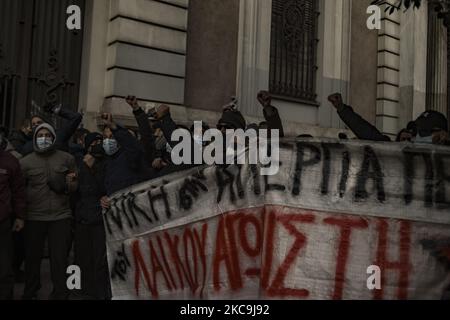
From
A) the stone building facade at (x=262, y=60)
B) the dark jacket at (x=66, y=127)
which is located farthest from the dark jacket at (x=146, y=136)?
the stone building facade at (x=262, y=60)

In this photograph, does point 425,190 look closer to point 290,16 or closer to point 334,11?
point 290,16

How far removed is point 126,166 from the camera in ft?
17.4

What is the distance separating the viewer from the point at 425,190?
3.34m

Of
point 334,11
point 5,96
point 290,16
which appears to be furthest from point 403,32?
point 5,96

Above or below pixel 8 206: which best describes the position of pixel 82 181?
above

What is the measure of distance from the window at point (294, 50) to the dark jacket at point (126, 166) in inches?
213

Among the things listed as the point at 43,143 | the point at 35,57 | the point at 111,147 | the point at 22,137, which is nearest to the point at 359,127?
the point at 111,147

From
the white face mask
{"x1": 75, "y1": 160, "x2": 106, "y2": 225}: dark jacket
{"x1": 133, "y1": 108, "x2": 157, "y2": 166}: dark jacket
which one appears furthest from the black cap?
the white face mask

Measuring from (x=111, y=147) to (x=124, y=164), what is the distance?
342mm

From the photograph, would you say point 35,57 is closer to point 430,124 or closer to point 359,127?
point 359,127

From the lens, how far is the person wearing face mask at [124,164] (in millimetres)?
5270

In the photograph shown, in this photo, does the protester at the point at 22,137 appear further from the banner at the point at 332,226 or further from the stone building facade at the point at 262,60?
the banner at the point at 332,226

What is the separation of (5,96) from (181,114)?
2.52m
